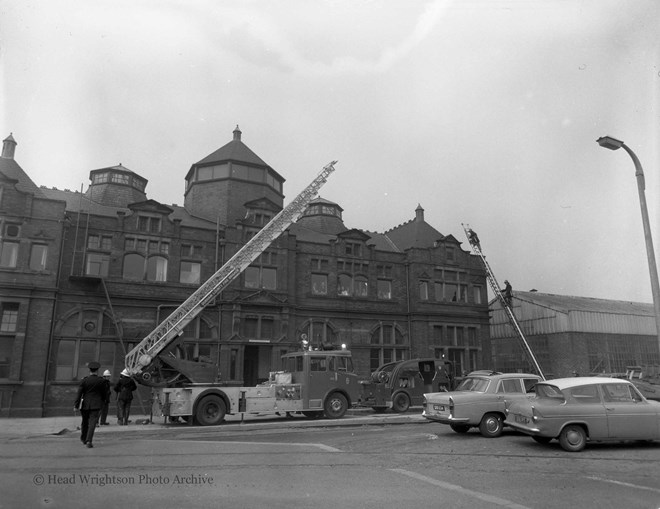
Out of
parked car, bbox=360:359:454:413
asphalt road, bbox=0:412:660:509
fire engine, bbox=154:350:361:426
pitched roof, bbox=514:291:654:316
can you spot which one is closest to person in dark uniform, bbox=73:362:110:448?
asphalt road, bbox=0:412:660:509

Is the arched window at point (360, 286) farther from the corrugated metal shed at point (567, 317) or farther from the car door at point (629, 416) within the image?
the car door at point (629, 416)

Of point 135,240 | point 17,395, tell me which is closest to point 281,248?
point 135,240

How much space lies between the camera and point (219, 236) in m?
27.3

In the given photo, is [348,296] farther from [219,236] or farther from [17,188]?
[17,188]

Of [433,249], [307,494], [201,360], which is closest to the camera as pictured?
[307,494]

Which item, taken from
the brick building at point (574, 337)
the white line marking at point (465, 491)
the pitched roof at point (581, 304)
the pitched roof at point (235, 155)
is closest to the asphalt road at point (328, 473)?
the white line marking at point (465, 491)

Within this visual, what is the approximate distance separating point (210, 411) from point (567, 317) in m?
30.3

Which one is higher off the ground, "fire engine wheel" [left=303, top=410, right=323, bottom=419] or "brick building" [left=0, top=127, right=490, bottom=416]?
"brick building" [left=0, top=127, right=490, bottom=416]

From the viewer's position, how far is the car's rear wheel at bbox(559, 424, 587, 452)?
10.5 m

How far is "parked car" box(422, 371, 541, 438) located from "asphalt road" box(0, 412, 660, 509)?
44 cm

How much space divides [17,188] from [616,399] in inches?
977

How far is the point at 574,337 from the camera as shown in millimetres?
37844

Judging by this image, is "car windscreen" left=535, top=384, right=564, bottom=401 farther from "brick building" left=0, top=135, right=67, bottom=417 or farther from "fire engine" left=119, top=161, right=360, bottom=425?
"brick building" left=0, top=135, right=67, bottom=417

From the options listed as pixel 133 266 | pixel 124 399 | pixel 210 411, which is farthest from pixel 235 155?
pixel 210 411
